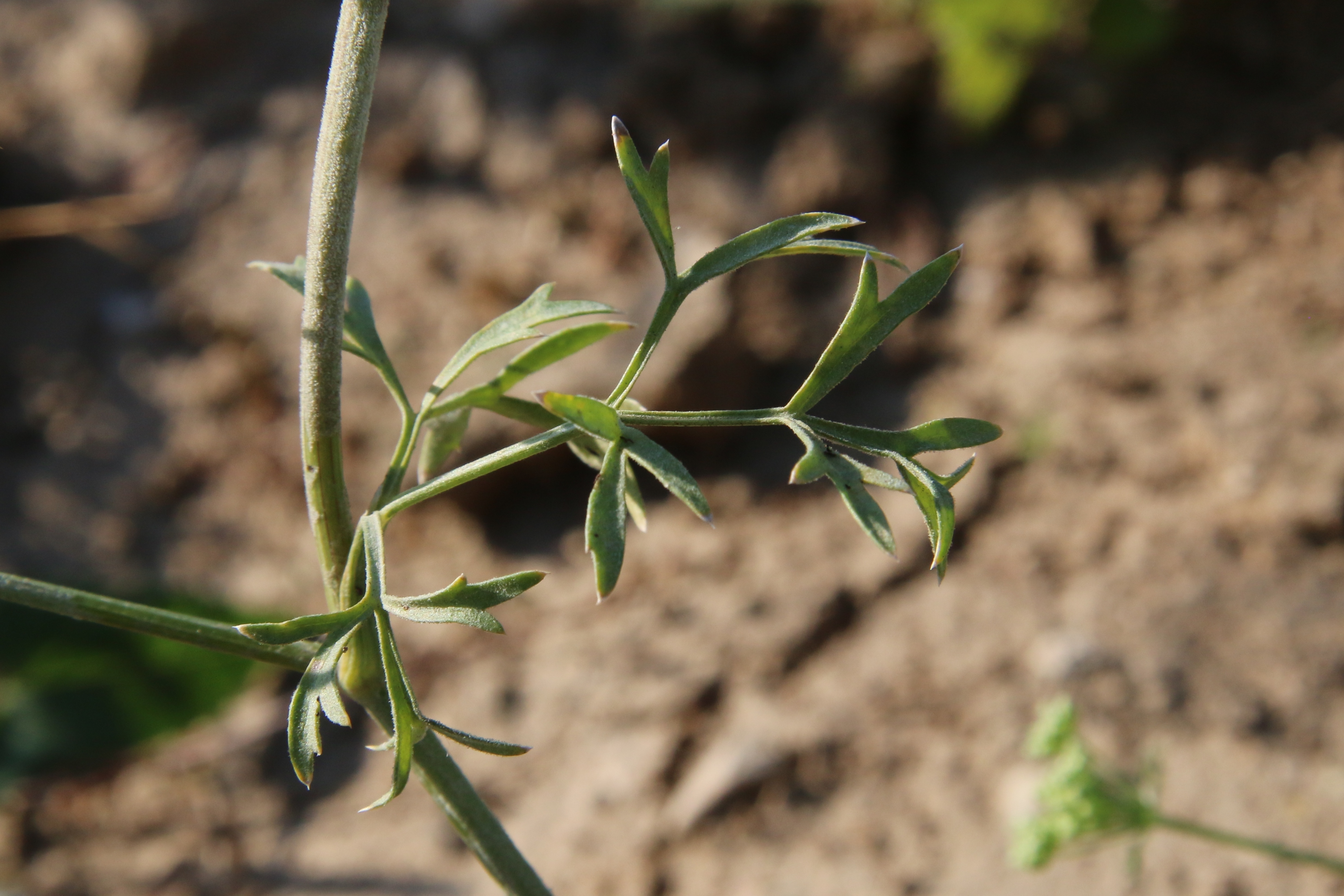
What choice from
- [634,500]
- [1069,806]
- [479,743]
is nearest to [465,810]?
[479,743]

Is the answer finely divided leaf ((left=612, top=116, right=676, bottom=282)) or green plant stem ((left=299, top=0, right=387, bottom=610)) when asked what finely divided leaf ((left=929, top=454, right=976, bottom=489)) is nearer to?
finely divided leaf ((left=612, top=116, right=676, bottom=282))

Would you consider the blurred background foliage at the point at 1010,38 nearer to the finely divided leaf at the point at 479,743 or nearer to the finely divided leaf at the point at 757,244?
the finely divided leaf at the point at 757,244

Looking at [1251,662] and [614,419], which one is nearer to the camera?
[614,419]

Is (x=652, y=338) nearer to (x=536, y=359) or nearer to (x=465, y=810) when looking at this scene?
(x=536, y=359)

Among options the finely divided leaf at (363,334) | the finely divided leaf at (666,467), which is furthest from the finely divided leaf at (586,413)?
the finely divided leaf at (363,334)

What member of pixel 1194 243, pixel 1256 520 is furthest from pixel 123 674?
pixel 1194 243

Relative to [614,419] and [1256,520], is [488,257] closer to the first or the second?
[1256,520]

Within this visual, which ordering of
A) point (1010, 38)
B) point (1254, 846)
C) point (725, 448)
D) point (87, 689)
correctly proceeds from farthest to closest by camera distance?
point (1010, 38) → point (725, 448) → point (87, 689) → point (1254, 846)
